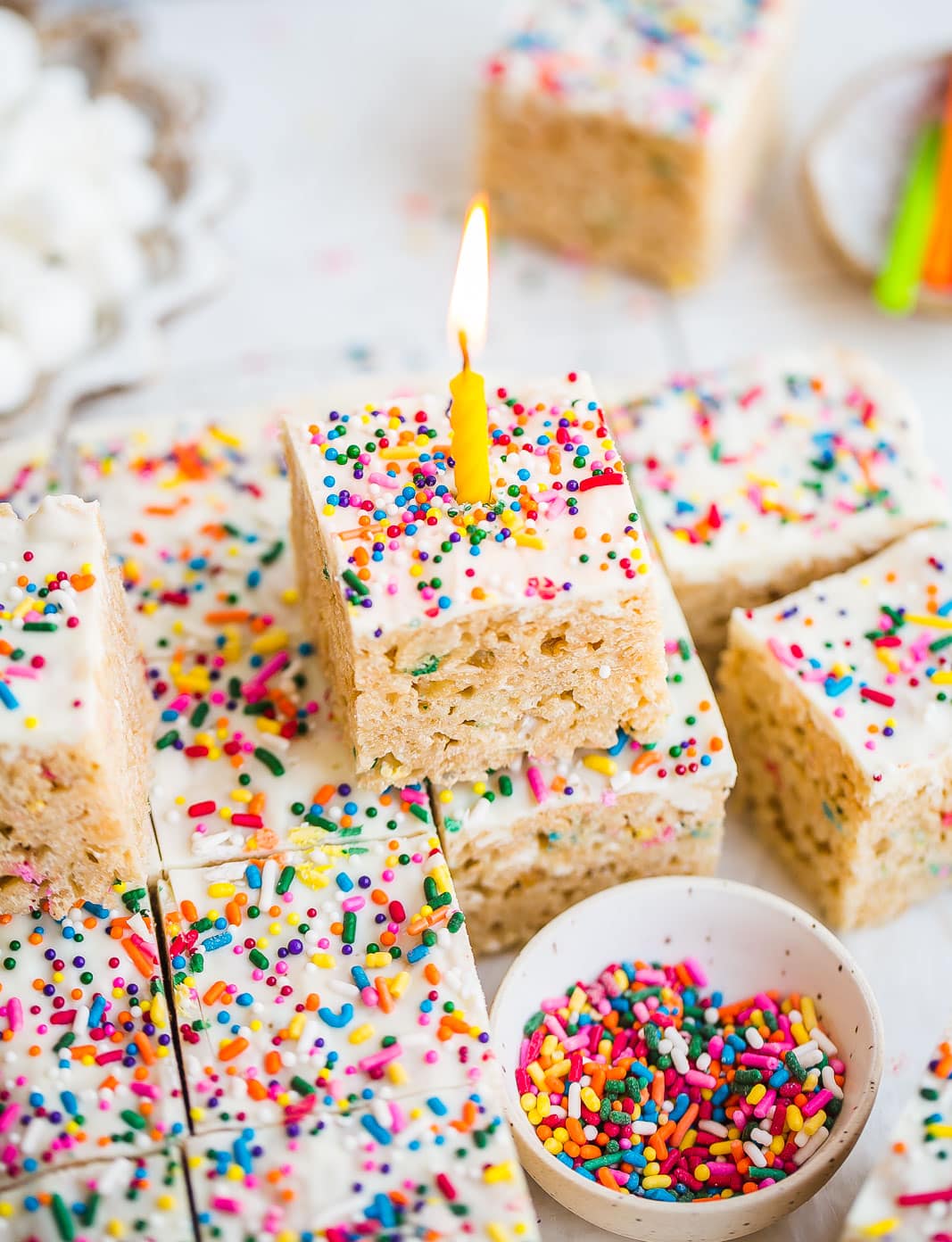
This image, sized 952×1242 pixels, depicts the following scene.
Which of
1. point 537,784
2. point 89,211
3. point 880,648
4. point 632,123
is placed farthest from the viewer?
point 632,123

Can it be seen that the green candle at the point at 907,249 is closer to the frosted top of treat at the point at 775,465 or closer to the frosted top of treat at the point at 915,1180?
the frosted top of treat at the point at 775,465

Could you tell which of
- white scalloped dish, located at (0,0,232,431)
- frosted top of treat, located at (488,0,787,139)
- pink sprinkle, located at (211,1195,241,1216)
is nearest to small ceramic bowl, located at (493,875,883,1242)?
pink sprinkle, located at (211,1195,241,1216)

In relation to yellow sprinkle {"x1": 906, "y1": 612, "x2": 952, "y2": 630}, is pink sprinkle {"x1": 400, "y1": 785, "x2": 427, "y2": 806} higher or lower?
lower

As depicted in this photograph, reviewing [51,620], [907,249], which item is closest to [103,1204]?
[51,620]

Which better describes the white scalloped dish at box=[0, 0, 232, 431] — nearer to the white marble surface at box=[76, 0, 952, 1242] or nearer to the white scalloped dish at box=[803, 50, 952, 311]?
the white marble surface at box=[76, 0, 952, 1242]

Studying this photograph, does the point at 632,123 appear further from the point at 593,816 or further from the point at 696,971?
the point at 696,971

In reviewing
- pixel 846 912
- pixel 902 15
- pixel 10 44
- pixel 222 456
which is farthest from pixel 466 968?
pixel 902 15
